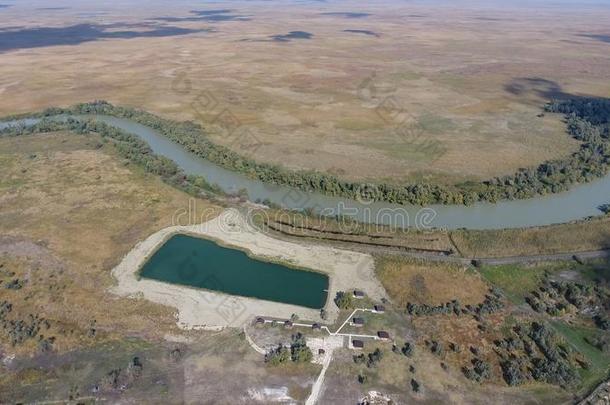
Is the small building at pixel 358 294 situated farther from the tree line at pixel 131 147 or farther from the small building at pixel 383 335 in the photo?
the tree line at pixel 131 147

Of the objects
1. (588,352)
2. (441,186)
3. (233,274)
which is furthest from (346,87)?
(588,352)

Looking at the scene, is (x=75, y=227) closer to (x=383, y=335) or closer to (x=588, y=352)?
(x=383, y=335)

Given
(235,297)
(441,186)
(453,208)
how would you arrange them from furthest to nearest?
(441,186), (453,208), (235,297)

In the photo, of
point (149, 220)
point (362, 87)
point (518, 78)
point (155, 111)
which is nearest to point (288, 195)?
point (149, 220)

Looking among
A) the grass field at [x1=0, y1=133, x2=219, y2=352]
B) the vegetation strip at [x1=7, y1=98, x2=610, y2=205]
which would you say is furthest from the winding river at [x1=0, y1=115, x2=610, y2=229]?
the grass field at [x1=0, y1=133, x2=219, y2=352]

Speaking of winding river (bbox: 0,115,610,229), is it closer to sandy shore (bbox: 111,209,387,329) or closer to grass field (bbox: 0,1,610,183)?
grass field (bbox: 0,1,610,183)

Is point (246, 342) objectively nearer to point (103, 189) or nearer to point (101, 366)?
point (101, 366)

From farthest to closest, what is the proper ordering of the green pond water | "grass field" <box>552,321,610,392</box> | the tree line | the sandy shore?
the tree line → the green pond water → the sandy shore → "grass field" <box>552,321,610,392</box>

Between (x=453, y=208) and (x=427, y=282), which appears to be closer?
(x=427, y=282)

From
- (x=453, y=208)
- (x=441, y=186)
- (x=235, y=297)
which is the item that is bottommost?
(x=235, y=297)
